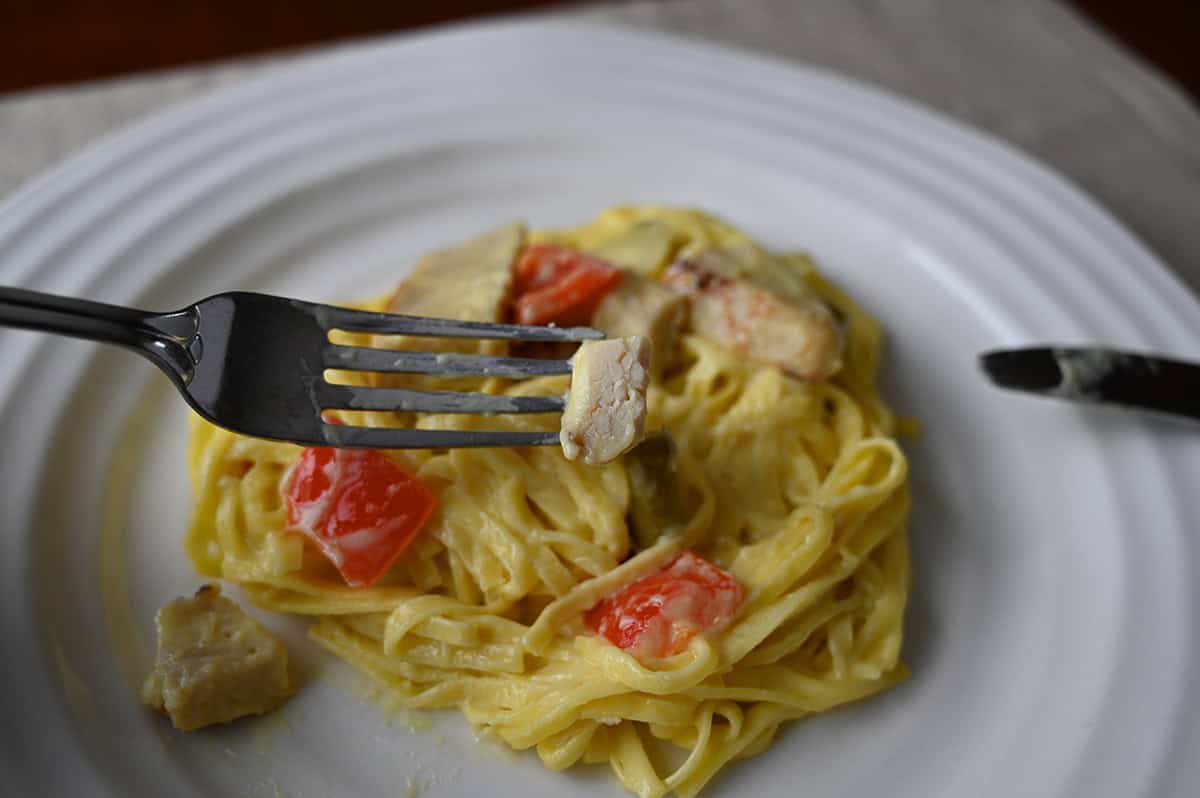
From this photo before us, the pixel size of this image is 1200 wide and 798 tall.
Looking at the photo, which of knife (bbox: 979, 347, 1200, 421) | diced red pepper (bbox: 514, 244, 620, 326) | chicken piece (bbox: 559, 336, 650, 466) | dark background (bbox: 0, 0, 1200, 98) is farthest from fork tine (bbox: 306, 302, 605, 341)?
dark background (bbox: 0, 0, 1200, 98)

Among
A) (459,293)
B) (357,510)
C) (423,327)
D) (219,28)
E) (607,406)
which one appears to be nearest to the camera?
(607,406)

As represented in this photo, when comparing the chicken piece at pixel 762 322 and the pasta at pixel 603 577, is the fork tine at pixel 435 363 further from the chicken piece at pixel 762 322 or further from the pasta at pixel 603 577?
the chicken piece at pixel 762 322

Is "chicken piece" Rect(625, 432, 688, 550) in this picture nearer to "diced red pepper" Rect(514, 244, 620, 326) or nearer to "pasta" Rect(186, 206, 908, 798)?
"pasta" Rect(186, 206, 908, 798)

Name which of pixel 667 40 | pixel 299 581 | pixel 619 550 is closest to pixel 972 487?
pixel 619 550

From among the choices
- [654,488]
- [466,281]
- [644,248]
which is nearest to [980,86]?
[644,248]

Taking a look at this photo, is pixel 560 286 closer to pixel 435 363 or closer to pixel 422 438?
pixel 435 363

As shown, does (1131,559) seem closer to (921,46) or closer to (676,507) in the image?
(676,507)
